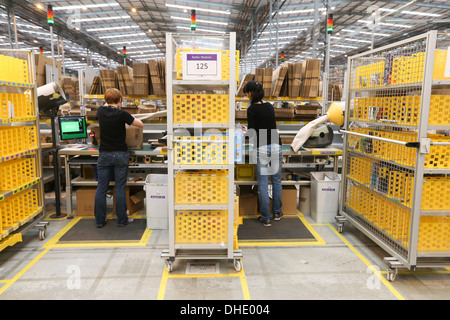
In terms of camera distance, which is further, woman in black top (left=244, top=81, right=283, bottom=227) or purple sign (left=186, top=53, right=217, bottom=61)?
woman in black top (left=244, top=81, right=283, bottom=227)

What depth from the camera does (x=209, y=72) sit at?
2910 mm

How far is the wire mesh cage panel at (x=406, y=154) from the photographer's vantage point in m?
2.91

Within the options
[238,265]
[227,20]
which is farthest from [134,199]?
[227,20]

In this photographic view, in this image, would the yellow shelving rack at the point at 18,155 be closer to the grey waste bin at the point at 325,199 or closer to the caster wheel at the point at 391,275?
the grey waste bin at the point at 325,199

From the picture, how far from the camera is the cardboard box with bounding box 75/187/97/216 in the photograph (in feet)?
15.9

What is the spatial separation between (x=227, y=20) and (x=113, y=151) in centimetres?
956

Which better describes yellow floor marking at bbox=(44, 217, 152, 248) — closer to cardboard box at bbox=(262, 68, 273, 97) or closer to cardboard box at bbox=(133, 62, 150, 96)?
cardboard box at bbox=(133, 62, 150, 96)

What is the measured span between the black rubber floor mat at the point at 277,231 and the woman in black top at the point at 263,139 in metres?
0.15

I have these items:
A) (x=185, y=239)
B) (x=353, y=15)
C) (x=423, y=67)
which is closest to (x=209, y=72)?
(x=185, y=239)

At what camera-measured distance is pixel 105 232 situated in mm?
4289

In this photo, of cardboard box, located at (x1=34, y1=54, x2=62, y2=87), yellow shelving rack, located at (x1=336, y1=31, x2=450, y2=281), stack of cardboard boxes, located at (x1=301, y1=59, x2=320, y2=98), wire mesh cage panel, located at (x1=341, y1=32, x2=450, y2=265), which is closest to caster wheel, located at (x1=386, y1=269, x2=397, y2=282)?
yellow shelving rack, located at (x1=336, y1=31, x2=450, y2=281)

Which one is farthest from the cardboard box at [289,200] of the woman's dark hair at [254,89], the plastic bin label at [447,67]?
the plastic bin label at [447,67]

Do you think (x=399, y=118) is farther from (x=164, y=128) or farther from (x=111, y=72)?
(x=111, y=72)

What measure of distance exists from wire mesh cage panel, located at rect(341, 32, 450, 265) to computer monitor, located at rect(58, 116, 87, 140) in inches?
159
